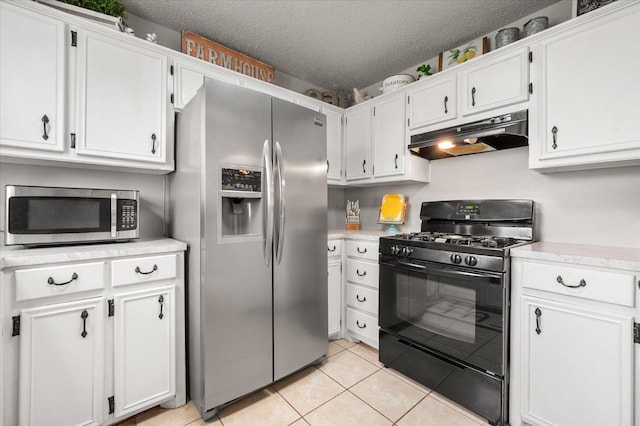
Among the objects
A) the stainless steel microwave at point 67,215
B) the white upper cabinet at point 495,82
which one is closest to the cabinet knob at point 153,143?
the stainless steel microwave at point 67,215

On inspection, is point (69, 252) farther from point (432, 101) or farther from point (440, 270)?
point (432, 101)

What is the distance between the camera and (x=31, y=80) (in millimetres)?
1468

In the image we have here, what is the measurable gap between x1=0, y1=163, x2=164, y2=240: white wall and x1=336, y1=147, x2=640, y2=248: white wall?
231 cm

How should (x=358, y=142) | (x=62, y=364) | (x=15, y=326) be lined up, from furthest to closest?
(x=358, y=142) → (x=62, y=364) → (x=15, y=326)

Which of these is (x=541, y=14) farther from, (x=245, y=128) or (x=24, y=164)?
(x=24, y=164)

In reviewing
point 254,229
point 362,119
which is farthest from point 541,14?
point 254,229

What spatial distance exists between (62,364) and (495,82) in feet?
9.94

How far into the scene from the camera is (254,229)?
175 centimetres

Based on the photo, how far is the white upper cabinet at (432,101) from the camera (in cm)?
214

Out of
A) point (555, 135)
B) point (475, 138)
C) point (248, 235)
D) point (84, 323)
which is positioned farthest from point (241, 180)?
point (555, 135)

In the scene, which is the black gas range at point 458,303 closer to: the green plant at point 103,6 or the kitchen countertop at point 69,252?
the kitchen countertop at point 69,252

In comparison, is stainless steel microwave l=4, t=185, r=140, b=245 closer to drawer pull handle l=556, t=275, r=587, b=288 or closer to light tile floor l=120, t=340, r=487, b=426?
light tile floor l=120, t=340, r=487, b=426

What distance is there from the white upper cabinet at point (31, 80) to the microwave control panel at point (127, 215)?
433 millimetres

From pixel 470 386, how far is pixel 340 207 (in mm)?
2239
